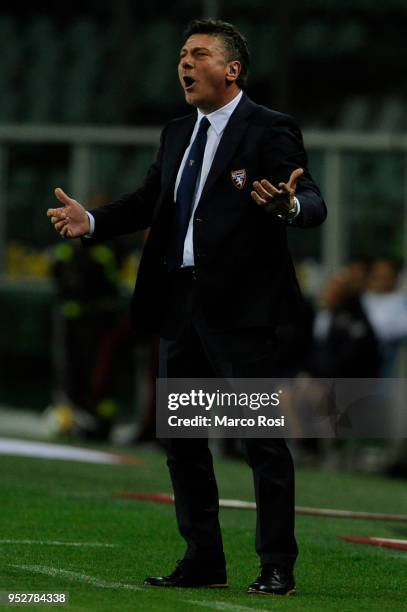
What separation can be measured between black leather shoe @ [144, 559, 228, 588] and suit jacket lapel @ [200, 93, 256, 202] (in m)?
1.35

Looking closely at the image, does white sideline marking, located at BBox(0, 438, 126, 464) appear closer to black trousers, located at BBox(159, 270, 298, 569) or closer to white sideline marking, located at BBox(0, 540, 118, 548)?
white sideline marking, located at BBox(0, 540, 118, 548)

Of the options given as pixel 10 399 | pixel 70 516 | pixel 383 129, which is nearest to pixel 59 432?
pixel 10 399

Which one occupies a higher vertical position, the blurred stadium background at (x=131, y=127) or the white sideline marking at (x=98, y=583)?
Result: the blurred stadium background at (x=131, y=127)

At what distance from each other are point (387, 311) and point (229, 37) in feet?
26.1

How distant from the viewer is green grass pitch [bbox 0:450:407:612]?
660 centimetres

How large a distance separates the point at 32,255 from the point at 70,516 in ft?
30.1

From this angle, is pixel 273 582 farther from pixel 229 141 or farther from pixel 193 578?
pixel 229 141

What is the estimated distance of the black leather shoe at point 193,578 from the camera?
6.91m

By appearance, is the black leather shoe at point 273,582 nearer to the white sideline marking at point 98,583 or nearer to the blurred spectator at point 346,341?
the white sideline marking at point 98,583

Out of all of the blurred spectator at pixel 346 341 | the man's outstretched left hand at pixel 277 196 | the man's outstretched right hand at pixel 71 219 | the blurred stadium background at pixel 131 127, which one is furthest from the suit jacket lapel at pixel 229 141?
the blurred stadium background at pixel 131 127

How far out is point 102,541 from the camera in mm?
8328

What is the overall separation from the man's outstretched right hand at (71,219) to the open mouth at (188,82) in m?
0.59

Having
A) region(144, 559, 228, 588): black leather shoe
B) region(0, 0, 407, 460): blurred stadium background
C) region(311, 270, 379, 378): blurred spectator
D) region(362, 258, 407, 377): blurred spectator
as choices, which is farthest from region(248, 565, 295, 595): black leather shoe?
region(0, 0, 407, 460): blurred stadium background

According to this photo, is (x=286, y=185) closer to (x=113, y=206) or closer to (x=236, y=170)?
(x=236, y=170)
